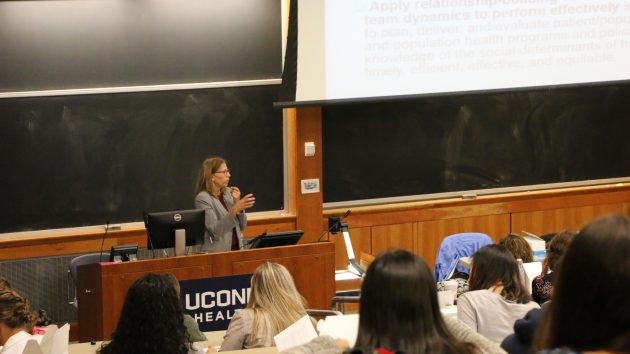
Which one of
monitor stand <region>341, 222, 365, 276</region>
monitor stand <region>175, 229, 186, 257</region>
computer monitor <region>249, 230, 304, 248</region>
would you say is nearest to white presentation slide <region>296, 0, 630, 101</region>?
monitor stand <region>341, 222, 365, 276</region>

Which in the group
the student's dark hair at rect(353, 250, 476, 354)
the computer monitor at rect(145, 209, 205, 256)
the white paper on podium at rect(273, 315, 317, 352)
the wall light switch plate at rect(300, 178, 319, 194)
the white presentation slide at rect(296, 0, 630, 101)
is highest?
the white presentation slide at rect(296, 0, 630, 101)

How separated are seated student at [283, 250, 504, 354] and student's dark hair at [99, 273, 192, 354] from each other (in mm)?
1610

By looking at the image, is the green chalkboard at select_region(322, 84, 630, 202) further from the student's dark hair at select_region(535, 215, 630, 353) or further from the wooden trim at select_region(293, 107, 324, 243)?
the student's dark hair at select_region(535, 215, 630, 353)

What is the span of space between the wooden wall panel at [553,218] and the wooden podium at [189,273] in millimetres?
2662

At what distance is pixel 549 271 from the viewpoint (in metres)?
5.10

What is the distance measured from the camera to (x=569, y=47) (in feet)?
28.1

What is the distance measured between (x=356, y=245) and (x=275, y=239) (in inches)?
64.6

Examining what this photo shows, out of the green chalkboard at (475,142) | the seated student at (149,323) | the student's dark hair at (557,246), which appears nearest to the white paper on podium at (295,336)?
the seated student at (149,323)

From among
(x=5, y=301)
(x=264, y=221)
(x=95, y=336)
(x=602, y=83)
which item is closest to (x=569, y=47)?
(x=602, y=83)

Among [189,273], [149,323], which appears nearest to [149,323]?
[149,323]

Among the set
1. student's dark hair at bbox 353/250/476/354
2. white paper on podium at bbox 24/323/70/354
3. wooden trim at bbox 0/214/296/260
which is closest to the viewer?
student's dark hair at bbox 353/250/476/354

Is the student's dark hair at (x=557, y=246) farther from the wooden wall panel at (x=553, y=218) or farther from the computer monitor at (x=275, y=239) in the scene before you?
the wooden wall panel at (x=553, y=218)

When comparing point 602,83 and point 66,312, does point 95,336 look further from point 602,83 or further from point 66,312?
point 602,83

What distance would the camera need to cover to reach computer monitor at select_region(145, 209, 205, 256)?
6449mm
